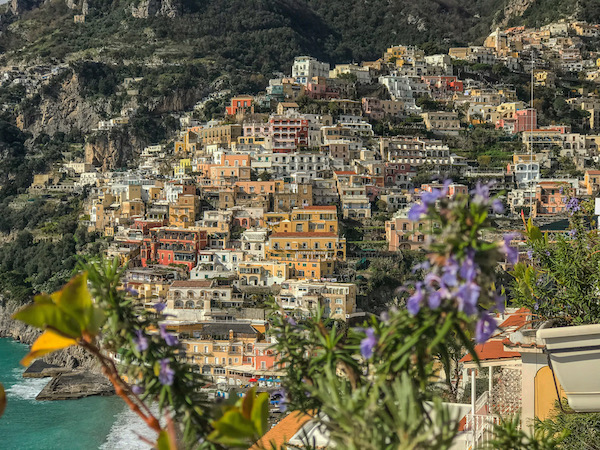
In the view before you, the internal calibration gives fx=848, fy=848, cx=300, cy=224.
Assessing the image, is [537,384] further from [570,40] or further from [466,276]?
[570,40]

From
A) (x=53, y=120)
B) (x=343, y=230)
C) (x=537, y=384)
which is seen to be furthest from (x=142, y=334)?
(x=53, y=120)

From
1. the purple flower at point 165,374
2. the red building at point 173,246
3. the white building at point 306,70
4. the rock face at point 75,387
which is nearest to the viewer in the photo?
the purple flower at point 165,374

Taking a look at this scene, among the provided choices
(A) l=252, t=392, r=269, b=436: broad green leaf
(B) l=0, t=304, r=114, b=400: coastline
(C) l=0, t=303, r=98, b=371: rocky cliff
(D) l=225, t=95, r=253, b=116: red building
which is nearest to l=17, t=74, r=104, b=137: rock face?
(D) l=225, t=95, r=253, b=116: red building

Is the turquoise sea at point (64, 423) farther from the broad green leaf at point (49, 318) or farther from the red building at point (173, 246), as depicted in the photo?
the broad green leaf at point (49, 318)

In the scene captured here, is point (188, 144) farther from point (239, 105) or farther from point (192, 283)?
point (192, 283)

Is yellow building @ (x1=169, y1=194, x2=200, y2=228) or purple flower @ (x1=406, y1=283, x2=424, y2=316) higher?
purple flower @ (x1=406, y1=283, x2=424, y2=316)

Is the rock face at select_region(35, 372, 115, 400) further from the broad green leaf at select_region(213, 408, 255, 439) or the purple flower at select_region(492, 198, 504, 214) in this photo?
the purple flower at select_region(492, 198, 504, 214)

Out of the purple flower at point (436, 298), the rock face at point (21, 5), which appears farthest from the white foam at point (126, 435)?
the rock face at point (21, 5)
